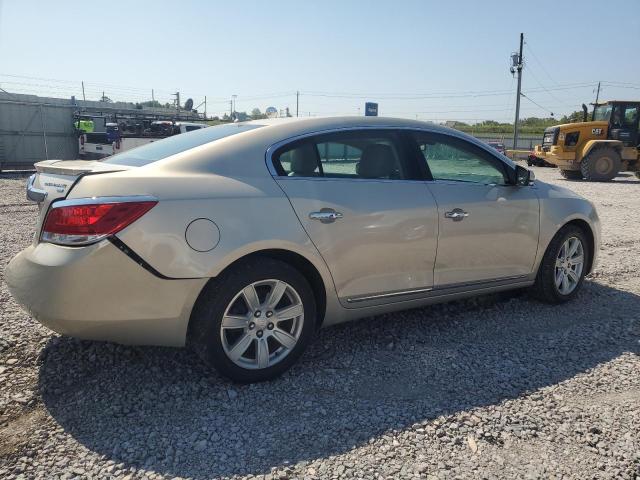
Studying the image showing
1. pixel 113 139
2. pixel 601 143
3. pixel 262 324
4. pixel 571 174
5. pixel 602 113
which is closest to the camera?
pixel 262 324

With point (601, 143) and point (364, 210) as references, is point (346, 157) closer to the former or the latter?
point (364, 210)

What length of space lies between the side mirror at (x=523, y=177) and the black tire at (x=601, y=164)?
58.7 feet

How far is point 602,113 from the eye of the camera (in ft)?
70.7

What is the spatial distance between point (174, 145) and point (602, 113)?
881 inches

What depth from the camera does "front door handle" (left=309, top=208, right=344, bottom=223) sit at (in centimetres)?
324

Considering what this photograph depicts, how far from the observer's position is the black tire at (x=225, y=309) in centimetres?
295

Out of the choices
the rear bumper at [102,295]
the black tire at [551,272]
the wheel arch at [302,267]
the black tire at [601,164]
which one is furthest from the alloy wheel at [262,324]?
the black tire at [601,164]

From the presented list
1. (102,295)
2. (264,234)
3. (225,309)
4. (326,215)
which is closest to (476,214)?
(326,215)

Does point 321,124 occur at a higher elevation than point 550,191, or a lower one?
higher

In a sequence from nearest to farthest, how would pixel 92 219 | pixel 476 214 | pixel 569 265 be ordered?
pixel 92 219 → pixel 476 214 → pixel 569 265

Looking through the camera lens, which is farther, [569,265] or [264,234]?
[569,265]

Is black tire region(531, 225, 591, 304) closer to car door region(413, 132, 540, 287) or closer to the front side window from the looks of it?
car door region(413, 132, 540, 287)

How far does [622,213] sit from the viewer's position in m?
11.2

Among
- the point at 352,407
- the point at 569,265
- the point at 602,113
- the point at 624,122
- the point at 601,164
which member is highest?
the point at 602,113
